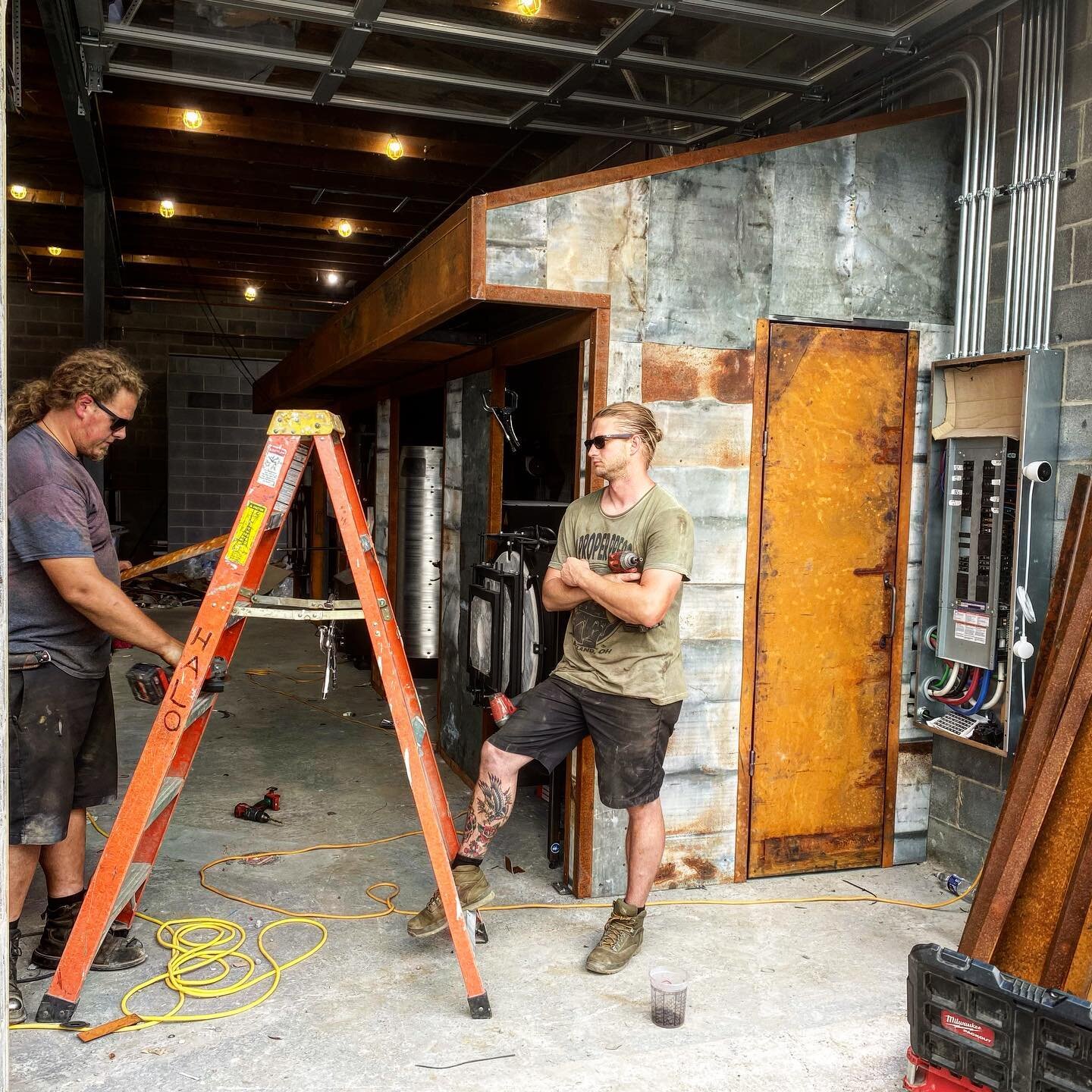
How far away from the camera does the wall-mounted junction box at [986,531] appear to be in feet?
10.8

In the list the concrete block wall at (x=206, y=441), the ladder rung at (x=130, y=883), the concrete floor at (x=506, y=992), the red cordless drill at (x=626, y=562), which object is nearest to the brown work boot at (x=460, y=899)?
the concrete floor at (x=506, y=992)

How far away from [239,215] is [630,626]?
5.08 metres

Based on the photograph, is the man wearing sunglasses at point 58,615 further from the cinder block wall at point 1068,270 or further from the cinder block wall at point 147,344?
the cinder block wall at point 147,344

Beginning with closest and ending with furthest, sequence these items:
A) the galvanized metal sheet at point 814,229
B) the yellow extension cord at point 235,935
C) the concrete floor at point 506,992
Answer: the concrete floor at point 506,992 → the yellow extension cord at point 235,935 → the galvanized metal sheet at point 814,229

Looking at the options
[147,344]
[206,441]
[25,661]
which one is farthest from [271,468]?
[147,344]

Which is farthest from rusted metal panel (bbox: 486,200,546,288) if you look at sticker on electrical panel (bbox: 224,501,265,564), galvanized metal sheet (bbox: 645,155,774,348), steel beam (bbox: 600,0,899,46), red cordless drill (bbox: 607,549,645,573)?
sticker on electrical panel (bbox: 224,501,265,564)

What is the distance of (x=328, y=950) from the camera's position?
3.06 meters

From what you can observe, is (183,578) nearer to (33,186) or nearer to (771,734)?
(33,186)

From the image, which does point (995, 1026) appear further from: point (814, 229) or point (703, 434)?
point (814, 229)

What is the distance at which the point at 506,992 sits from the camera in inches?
111

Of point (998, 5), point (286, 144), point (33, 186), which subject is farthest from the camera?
point (33, 186)

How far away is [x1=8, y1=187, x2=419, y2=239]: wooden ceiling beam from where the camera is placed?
665cm

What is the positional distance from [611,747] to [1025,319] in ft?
6.62

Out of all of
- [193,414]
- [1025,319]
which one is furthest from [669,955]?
[193,414]
